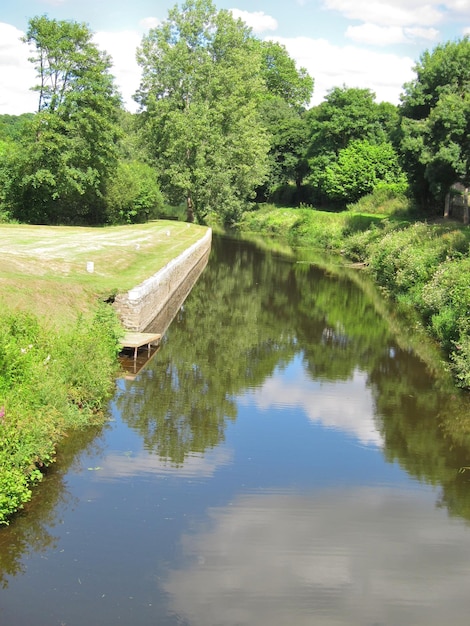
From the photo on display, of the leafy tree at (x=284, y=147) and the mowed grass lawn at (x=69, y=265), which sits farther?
the leafy tree at (x=284, y=147)

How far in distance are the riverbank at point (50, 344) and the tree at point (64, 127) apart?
38.0 ft

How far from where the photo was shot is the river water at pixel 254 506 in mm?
7781

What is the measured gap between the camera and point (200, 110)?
54000 millimetres

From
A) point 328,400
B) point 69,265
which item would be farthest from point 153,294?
point 328,400

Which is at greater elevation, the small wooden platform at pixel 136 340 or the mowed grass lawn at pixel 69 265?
the mowed grass lawn at pixel 69 265

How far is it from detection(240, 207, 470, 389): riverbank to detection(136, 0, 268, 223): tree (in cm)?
802

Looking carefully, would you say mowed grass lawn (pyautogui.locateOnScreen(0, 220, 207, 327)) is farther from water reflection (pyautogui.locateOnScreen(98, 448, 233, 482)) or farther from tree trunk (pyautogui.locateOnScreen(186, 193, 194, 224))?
tree trunk (pyautogui.locateOnScreen(186, 193, 194, 224))

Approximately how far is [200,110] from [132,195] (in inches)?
485

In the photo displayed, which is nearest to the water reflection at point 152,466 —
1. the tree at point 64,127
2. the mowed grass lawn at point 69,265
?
the mowed grass lawn at point 69,265

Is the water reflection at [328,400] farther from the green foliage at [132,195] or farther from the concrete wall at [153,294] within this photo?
the green foliage at [132,195]

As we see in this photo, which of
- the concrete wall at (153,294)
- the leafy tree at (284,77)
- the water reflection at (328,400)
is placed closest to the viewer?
the water reflection at (328,400)

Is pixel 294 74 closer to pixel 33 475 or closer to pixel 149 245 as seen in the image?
pixel 149 245

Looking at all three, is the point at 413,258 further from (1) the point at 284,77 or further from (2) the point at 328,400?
(1) the point at 284,77

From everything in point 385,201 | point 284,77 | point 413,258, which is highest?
point 284,77
